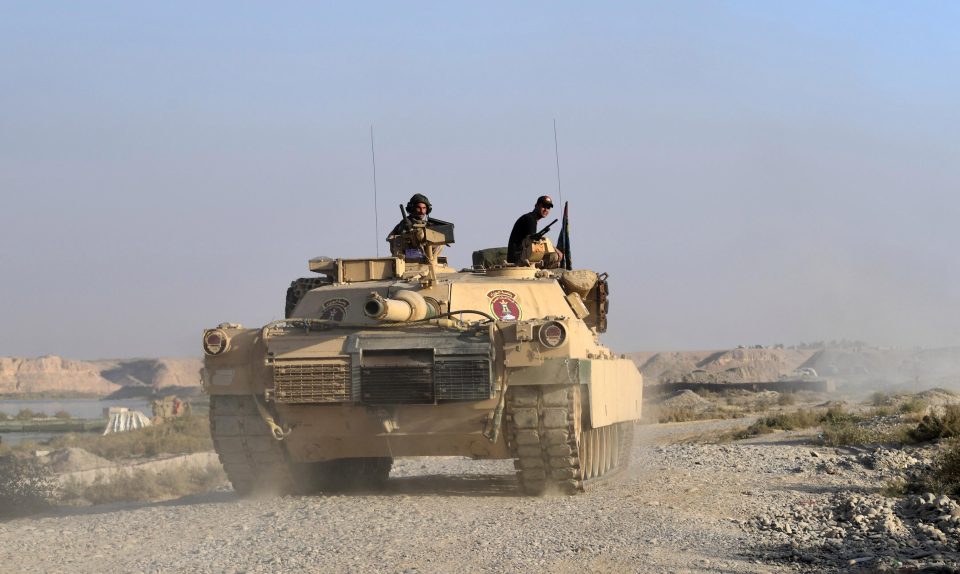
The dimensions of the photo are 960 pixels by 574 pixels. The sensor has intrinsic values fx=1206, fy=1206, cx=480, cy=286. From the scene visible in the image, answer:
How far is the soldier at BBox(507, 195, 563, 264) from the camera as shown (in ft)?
50.0

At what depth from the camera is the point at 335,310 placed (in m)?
12.5

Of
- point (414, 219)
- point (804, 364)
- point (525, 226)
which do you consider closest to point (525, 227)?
point (525, 226)

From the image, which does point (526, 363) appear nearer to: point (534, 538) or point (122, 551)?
point (534, 538)

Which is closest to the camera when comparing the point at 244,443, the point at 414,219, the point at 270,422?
the point at 270,422

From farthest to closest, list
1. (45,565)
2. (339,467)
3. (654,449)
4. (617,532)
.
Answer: (654,449), (339,467), (617,532), (45,565)

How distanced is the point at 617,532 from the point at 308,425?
12.7ft

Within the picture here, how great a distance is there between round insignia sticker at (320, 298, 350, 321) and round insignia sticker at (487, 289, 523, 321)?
151cm

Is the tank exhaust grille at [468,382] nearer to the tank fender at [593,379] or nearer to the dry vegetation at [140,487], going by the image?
the tank fender at [593,379]

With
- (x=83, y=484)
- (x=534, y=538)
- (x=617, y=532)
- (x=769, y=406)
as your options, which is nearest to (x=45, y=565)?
(x=534, y=538)

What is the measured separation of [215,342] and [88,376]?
13954 cm

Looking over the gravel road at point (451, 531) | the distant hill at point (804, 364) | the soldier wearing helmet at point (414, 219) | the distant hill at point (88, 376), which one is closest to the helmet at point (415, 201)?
the soldier wearing helmet at point (414, 219)

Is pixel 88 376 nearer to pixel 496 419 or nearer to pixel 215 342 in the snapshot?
pixel 215 342

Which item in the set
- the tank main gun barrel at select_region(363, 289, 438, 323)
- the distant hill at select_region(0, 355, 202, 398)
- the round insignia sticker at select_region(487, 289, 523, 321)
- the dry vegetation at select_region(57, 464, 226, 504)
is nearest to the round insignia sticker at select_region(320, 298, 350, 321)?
the tank main gun barrel at select_region(363, 289, 438, 323)

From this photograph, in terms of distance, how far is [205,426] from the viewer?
3816 centimetres
